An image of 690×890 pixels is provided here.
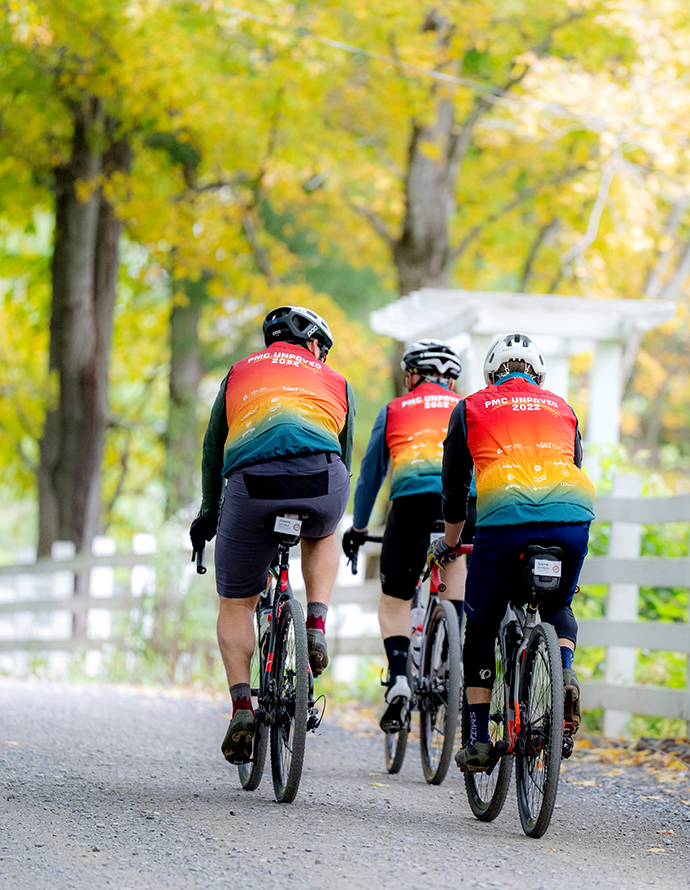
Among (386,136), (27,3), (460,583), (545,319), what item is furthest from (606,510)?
(386,136)

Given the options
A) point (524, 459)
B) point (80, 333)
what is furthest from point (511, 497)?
point (80, 333)

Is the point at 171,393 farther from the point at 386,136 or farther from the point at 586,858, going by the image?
the point at 586,858

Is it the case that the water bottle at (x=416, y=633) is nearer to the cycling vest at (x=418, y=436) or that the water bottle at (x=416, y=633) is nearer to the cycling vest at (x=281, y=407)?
the cycling vest at (x=418, y=436)

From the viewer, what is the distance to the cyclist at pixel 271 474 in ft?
16.8

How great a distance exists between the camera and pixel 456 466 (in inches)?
201

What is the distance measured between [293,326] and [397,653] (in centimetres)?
192

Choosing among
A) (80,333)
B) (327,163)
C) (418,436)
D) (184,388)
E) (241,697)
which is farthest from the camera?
(184,388)

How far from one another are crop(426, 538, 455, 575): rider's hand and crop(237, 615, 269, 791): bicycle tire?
0.90 metres

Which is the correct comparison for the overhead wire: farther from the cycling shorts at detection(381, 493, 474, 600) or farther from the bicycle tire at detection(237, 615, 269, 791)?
the bicycle tire at detection(237, 615, 269, 791)

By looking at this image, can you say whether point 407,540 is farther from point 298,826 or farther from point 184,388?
point 184,388

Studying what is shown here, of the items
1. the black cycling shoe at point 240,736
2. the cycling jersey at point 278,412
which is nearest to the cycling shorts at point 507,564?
the cycling jersey at point 278,412

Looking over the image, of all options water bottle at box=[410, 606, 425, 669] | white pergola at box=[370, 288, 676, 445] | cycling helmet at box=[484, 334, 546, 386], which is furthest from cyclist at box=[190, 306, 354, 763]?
white pergola at box=[370, 288, 676, 445]

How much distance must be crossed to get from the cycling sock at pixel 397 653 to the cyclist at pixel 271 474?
3.80ft

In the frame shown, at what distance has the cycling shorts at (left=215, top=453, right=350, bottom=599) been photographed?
5125 millimetres
